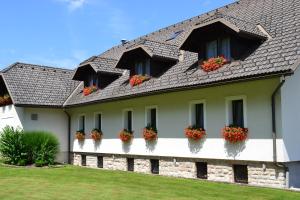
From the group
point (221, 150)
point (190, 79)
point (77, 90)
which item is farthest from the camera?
point (77, 90)

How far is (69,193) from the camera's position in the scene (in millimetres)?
12914

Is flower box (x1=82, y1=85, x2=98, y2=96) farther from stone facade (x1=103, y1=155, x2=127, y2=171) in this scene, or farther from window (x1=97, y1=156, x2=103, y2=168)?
stone facade (x1=103, y1=155, x2=127, y2=171)

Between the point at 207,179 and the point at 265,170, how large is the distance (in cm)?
284

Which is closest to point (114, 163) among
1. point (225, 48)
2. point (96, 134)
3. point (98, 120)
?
point (96, 134)

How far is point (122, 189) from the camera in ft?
45.4

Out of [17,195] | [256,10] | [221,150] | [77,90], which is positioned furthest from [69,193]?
[77,90]

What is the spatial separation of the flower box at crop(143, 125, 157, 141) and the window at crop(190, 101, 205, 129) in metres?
2.38

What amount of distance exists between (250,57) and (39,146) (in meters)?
13.5

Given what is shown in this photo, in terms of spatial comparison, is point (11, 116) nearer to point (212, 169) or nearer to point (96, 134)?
point (96, 134)

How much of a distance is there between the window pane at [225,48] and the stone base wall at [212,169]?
156 inches

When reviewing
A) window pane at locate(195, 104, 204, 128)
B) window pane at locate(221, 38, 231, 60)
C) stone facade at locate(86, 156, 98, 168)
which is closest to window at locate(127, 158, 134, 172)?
stone facade at locate(86, 156, 98, 168)

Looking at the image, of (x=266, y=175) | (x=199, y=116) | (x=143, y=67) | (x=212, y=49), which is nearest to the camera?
(x=266, y=175)

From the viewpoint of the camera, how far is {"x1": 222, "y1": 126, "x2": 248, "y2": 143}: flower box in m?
15.1

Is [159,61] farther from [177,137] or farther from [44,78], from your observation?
[44,78]
